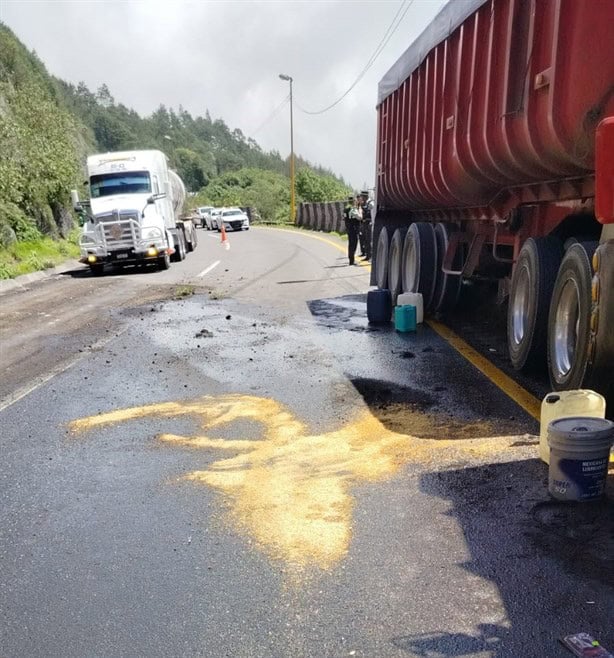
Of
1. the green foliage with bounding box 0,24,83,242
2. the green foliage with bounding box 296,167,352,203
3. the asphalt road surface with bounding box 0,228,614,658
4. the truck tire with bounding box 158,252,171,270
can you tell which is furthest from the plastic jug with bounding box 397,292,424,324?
the green foliage with bounding box 296,167,352,203

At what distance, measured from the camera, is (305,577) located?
2.96 meters

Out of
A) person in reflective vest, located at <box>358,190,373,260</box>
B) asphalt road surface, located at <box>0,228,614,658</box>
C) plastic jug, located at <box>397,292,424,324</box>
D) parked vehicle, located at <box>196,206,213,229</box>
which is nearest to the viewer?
asphalt road surface, located at <box>0,228,614,658</box>

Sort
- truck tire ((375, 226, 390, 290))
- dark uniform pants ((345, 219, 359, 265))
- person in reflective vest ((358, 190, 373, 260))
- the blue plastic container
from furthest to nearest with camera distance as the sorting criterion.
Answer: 1. person in reflective vest ((358, 190, 373, 260))
2. dark uniform pants ((345, 219, 359, 265))
3. truck tire ((375, 226, 390, 290))
4. the blue plastic container

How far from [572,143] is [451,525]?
259cm

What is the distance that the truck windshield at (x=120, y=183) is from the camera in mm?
18547

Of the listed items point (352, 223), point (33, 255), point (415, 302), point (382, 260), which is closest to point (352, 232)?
point (352, 223)

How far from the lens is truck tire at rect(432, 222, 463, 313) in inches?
363

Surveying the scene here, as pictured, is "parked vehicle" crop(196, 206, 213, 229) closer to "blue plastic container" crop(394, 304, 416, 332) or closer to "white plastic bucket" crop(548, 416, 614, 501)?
"blue plastic container" crop(394, 304, 416, 332)

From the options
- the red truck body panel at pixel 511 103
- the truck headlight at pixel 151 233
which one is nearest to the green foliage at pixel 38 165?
the truck headlight at pixel 151 233

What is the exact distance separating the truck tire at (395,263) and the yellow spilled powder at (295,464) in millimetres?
5437

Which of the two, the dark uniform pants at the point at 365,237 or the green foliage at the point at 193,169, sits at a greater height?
the green foliage at the point at 193,169

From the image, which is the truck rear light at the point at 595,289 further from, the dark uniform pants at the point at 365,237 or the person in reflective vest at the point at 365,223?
the dark uniform pants at the point at 365,237

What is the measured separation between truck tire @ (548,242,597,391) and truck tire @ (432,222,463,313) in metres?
3.87

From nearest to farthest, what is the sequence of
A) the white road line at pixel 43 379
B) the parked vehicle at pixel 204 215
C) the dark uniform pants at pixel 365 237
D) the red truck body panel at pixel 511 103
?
the red truck body panel at pixel 511 103
the white road line at pixel 43 379
the dark uniform pants at pixel 365 237
the parked vehicle at pixel 204 215
